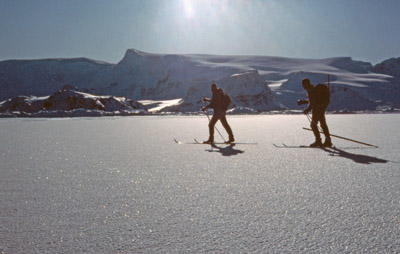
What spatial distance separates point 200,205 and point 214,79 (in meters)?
70.3

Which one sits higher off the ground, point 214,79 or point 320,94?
point 214,79

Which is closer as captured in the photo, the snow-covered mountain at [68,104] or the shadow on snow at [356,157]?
the shadow on snow at [356,157]

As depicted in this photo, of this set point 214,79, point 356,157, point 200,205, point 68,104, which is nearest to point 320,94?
point 356,157

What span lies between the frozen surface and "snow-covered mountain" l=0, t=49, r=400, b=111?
4136 cm

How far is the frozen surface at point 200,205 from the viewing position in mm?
2566

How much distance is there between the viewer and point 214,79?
73062 mm

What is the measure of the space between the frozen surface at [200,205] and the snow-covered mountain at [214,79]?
4136 cm

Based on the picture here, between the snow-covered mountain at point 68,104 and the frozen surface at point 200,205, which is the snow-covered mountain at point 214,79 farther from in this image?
the frozen surface at point 200,205

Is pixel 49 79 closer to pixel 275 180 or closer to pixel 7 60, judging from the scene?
pixel 7 60

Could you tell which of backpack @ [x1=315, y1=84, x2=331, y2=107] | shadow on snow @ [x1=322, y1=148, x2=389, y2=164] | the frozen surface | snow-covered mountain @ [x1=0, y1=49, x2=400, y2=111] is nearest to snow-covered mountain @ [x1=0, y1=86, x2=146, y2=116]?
snow-covered mountain @ [x1=0, y1=49, x2=400, y2=111]

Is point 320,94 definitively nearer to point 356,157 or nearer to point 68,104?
point 356,157

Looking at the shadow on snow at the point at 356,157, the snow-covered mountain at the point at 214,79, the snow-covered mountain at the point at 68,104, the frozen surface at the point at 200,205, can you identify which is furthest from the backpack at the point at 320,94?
the snow-covered mountain at the point at 214,79

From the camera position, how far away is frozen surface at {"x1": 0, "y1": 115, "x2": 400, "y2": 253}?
2566 mm

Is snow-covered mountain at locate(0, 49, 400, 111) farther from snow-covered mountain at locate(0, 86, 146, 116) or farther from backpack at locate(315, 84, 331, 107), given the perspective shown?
backpack at locate(315, 84, 331, 107)
